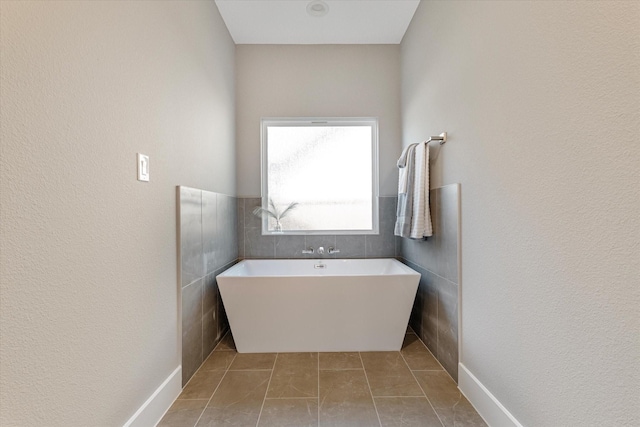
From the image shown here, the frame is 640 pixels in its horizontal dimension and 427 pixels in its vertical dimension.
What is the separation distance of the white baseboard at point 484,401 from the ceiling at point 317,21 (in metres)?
2.72

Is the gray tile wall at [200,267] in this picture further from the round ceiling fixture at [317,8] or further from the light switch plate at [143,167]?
the round ceiling fixture at [317,8]

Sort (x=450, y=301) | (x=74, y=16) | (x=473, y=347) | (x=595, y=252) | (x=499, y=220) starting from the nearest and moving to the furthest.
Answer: (x=595, y=252) < (x=74, y=16) < (x=499, y=220) < (x=473, y=347) < (x=450, y=301)

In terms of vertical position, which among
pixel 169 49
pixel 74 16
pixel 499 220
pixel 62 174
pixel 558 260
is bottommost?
pixel 558 260

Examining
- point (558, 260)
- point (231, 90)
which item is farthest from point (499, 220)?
point (231, 90)

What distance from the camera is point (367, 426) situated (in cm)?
141

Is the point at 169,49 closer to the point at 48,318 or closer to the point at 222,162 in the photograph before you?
the point at 222,162

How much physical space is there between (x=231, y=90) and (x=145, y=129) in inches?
63.0

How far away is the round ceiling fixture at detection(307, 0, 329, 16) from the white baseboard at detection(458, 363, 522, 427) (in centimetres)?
278

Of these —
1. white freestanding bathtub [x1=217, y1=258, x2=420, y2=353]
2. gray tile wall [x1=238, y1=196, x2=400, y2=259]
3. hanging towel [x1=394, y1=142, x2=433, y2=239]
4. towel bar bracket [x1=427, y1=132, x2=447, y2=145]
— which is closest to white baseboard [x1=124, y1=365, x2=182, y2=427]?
white freestanding bathtub [x1=217, y1=258, x2=420, y2=353]

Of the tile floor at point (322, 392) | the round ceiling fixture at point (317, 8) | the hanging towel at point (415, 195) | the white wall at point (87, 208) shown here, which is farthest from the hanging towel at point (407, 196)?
the white wall at point (87, 208)

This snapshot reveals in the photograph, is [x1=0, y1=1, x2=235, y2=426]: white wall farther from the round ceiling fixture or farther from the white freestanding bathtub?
the round ceiling fixture

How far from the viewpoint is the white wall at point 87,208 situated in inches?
31.8

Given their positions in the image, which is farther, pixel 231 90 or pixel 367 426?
pixel 231 90

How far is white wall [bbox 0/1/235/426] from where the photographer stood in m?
0.81
